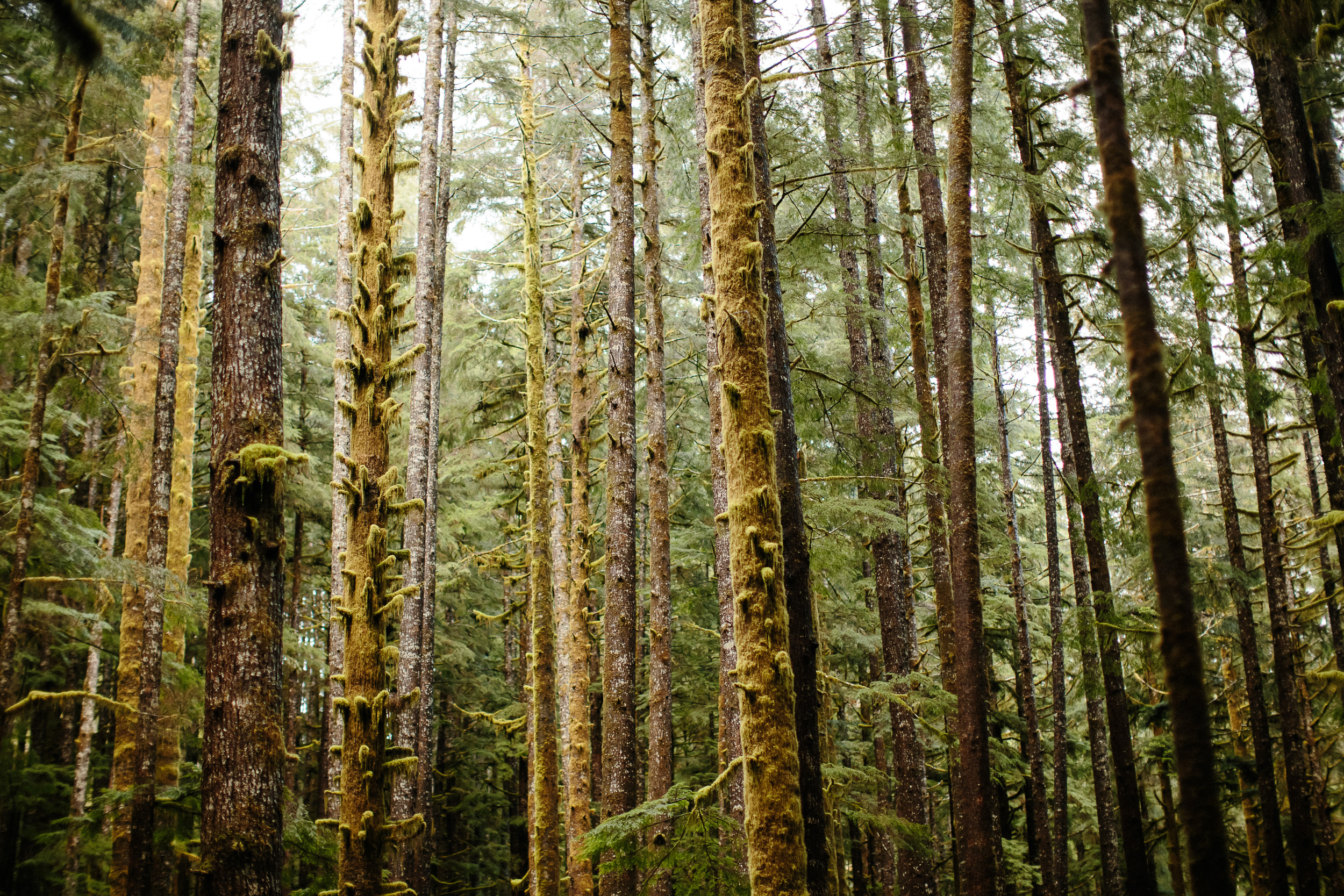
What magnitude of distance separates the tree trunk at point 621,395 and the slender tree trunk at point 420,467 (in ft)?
8.04

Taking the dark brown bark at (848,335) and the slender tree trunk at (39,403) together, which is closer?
the dark brown bark at (848,335)

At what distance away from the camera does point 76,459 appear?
1195 cm

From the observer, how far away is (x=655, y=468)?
11.1m

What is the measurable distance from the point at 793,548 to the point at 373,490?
3.18 metres

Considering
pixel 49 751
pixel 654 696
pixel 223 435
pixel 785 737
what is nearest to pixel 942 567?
pixel 654 696

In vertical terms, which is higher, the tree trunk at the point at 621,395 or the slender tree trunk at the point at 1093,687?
the tree trunk at the point at 621,395

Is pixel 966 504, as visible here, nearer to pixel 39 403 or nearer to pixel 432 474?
pixel 432 474

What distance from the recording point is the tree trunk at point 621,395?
9.27 m

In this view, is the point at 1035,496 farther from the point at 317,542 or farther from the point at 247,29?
the point at 247,29

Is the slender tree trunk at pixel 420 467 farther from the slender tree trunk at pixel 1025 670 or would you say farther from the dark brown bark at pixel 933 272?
the slender tree trunk at pixel 1025 670

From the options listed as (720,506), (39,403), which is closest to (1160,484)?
(720,506)

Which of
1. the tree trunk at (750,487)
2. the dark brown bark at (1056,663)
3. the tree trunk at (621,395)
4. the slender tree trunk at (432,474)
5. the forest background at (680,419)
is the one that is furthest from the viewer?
the dark brown bark at (1056,663)

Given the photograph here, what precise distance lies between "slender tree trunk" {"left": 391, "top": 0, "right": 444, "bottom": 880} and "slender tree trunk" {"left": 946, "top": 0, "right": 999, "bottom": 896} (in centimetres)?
616

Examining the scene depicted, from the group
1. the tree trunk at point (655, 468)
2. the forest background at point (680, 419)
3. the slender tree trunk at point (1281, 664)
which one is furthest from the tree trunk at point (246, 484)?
the slender tree trunk at point (1281, 664)
